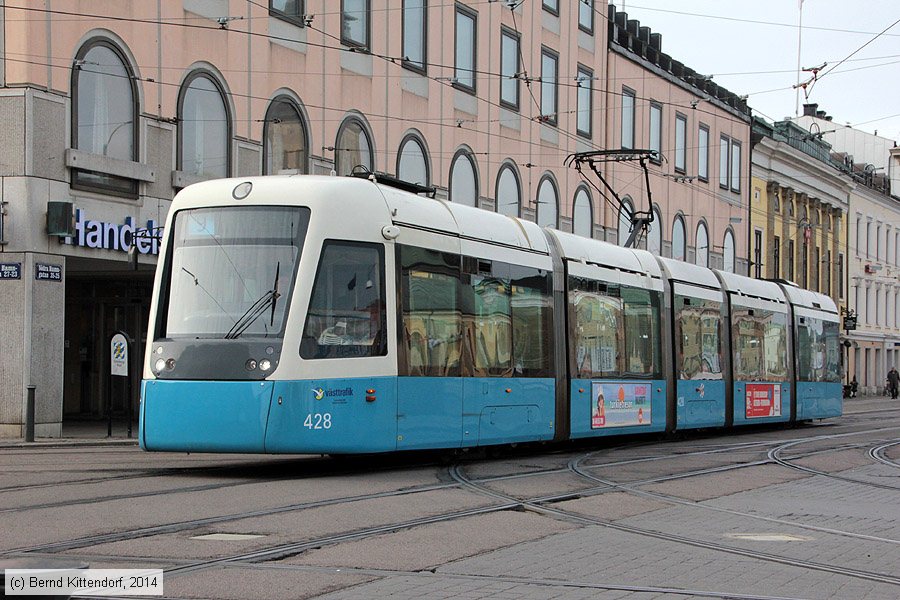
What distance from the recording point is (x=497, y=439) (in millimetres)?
17734

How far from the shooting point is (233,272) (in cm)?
1432

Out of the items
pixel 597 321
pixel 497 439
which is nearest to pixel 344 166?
pixel 597 321

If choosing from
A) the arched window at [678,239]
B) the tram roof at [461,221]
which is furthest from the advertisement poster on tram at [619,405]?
the arched window at [678,239]

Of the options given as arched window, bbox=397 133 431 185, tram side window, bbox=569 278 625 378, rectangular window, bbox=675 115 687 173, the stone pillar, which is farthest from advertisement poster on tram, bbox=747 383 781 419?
rectangular window, bbox=675 115 687 173

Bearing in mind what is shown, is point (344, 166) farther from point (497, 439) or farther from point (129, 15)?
point (497, 439)

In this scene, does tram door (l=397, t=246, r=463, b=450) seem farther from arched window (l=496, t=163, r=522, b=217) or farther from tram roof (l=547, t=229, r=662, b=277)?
arched window (l=496, t=163, r=522, b=217)

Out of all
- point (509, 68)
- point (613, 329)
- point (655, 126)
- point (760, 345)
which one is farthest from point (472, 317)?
point (655, 126)

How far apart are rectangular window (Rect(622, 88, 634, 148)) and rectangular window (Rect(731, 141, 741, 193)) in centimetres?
1107

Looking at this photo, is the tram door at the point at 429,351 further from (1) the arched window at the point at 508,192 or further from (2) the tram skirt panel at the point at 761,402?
(1) the arched window at the point at 508,192

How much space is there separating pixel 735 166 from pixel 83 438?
133 ft

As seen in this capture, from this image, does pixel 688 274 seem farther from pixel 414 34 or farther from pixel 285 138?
pixel 414 34

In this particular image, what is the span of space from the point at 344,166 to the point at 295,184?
1777 cm

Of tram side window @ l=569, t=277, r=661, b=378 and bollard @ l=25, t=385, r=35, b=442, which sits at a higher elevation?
tram side window @ l=569, t=277, r=661, b=378

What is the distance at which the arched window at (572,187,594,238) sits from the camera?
45.0 m
